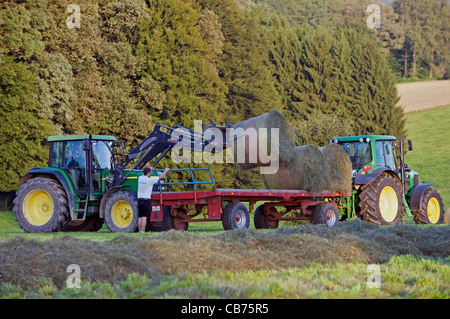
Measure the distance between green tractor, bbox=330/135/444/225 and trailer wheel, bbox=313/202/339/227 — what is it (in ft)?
3.23

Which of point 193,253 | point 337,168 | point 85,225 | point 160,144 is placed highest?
point 160,144

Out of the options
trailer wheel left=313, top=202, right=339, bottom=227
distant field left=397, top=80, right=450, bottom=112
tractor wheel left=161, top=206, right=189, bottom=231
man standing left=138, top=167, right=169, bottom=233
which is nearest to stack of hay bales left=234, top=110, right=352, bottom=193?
trailer wheel left=313, top=202, right=339, bottom=227

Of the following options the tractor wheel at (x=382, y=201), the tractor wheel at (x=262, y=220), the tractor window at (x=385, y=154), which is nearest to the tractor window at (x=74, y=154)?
the tractor wheel at (x=262, y=220)

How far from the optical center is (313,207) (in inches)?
661

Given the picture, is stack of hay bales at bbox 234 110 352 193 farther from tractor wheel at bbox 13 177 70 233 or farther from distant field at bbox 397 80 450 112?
distant field at bbox 397 80 450 112

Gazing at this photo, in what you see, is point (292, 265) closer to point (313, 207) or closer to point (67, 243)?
point (67, 243)

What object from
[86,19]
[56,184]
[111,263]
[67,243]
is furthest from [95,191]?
[86,19]

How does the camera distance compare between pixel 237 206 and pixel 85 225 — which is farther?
pixel 85 225

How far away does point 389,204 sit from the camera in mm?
17922

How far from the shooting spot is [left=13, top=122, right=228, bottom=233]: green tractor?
15344mm

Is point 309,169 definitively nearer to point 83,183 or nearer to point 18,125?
point 83,183

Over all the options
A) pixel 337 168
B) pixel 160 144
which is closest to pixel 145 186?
pixel 160 144

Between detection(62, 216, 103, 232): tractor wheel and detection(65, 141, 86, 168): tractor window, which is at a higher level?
detection(65, 141, 86, 168): tractor window

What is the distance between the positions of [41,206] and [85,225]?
168 centimetres
